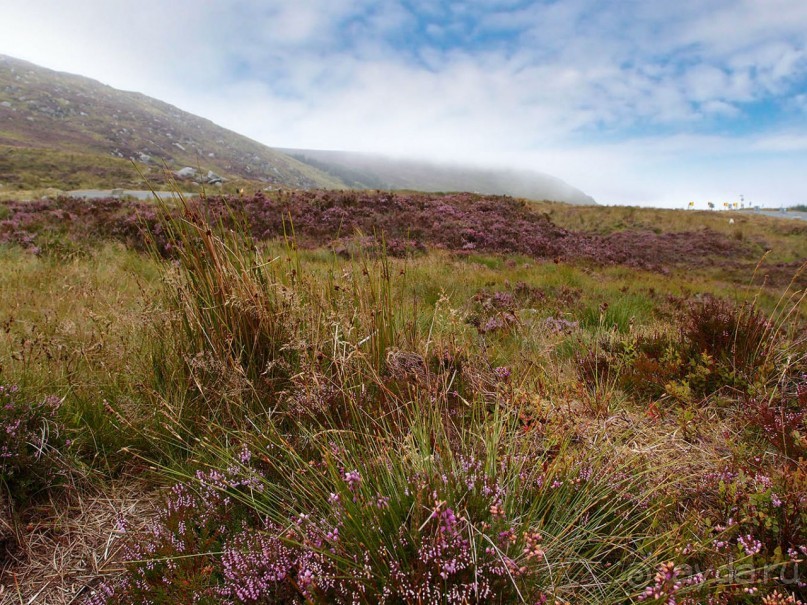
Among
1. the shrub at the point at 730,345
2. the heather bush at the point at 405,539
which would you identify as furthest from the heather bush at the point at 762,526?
the shrub at the point at 730,345

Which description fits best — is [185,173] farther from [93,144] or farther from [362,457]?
[93,144]

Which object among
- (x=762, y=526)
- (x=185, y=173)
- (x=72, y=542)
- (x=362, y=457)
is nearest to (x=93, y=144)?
(x=185, y=173)

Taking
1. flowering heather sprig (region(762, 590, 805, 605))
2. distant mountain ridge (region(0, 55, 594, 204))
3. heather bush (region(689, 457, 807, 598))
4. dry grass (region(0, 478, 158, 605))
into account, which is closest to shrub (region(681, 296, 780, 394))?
heather bush (region(689, 457, 807, 598))

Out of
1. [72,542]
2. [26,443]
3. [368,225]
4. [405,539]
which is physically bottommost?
[72,542]

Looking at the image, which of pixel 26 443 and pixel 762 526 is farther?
pixel 26 443

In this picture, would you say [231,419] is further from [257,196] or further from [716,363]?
[257,196]

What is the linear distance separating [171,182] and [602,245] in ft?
56.4

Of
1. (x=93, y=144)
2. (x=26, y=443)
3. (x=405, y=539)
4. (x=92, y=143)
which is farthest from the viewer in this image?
(x=92, y=143)

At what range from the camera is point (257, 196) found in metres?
14.9

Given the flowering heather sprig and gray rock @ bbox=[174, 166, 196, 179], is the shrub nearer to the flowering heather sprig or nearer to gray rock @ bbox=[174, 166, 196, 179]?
the flowering heather sprig

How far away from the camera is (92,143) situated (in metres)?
90.0

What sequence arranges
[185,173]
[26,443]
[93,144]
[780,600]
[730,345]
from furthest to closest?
[93,144] → [185,173] → [730,345] → [26,443] → [780,600]

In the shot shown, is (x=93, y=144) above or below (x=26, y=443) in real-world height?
above

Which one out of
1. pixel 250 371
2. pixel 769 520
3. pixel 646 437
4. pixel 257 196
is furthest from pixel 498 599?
pixel 257 196
